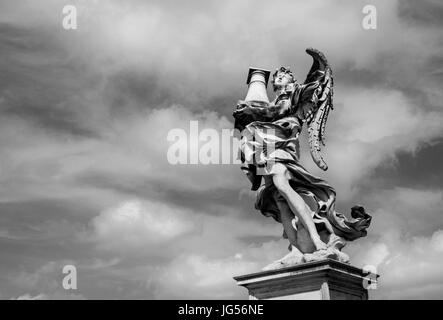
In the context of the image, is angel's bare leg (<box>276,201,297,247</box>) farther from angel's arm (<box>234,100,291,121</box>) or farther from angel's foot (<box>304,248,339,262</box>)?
angel's arm (<box>234,100,291,121</box>)

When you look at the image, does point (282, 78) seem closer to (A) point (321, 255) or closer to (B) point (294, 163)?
(B) point (294, 163)

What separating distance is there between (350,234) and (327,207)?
2.35ft

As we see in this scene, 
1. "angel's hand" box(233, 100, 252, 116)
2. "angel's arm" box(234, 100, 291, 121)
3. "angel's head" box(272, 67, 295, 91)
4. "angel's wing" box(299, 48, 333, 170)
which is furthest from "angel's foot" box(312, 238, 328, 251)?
"angel's head" box(272, 67, 295, 91)

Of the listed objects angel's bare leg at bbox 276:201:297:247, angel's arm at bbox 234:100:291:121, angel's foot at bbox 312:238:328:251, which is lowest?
angel's foot at bbox 312:238:328:251

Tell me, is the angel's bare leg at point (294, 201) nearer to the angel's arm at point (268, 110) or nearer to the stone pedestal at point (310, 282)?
the stone pedestal at point (310, 282)

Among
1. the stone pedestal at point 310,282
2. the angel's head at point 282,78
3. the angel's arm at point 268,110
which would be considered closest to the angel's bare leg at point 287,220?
the stone pedestal at point 310,282

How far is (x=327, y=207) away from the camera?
10.7m

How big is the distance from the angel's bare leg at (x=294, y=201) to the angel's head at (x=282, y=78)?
1.95 m

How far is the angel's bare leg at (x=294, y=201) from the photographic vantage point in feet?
33.3

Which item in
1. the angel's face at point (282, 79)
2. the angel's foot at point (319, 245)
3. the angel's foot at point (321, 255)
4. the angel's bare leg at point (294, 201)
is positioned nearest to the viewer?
the angel's foot at point (321, 255)

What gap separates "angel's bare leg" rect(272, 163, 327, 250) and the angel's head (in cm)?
195

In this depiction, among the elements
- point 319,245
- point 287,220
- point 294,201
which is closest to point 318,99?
point 294,201

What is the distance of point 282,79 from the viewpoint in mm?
11789

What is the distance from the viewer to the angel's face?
1174 cm
